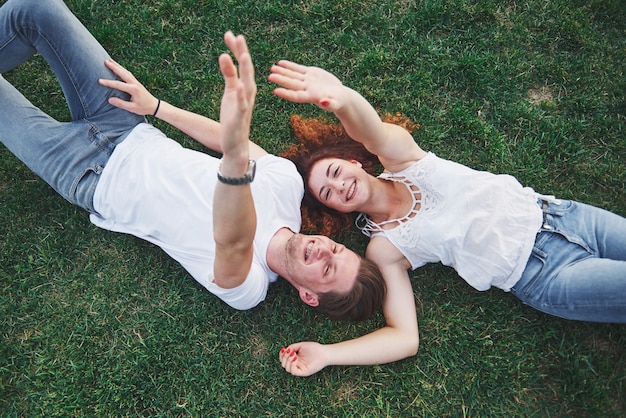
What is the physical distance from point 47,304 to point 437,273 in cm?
303

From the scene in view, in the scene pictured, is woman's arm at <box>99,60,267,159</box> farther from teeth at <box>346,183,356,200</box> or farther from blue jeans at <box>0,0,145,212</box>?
teeth at <box>346,183,356,200</box>

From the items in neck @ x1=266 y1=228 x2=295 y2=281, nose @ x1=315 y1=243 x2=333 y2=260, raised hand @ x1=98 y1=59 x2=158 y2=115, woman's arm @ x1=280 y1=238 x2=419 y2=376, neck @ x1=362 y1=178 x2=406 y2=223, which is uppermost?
raised hand @ x1=98 y1=59 x2=158 y2=115

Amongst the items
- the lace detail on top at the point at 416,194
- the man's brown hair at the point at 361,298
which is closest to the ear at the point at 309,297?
the man's brown hair at the point at 361,298

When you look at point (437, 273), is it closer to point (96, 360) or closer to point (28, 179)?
point (96, 360)

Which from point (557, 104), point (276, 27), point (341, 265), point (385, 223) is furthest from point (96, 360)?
point (557, 104)

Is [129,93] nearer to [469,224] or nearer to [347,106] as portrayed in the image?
[347,106]

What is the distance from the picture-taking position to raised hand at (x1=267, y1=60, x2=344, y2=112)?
2.97m

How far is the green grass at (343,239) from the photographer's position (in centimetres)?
381

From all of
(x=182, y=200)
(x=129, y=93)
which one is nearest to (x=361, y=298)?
(x=182, y=200)

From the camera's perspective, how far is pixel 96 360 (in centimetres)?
386

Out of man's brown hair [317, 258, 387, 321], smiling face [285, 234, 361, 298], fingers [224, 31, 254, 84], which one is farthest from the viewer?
man's brown hair [317, 258, 387, 321]

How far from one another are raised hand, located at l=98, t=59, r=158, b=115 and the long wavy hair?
112 cm

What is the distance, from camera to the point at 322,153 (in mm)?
3951

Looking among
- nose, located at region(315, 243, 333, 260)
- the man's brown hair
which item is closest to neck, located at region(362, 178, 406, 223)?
the man's brown hair
